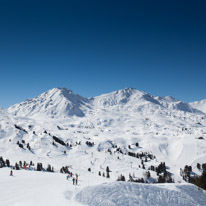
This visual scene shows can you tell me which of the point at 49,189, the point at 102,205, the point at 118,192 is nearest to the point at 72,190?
the point at 49,189

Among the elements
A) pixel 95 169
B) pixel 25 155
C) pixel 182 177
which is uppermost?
pixel 25 155

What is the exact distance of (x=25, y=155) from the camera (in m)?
191

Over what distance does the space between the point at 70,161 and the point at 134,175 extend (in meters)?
67.6

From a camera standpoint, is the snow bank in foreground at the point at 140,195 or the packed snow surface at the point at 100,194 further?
the snow bank in foreground at the point at 140,195

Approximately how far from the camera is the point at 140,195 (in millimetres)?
44344

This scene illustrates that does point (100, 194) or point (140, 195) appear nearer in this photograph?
point (100, 194)

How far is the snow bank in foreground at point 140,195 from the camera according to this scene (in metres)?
38.7

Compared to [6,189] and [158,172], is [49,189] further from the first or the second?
[158,172]

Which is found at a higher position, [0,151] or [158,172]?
[0,151]

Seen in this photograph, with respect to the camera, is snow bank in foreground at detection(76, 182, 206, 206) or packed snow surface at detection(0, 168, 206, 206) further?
snow bank in foreground at detection(76, 182, 206, 206)

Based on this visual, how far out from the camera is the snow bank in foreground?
38.7 meters

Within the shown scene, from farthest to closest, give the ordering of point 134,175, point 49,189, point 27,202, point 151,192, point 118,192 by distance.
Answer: point 134,175
point 151,192
point 118,192
point 49,189
point 27,202

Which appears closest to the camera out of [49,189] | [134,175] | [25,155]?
[49,189]

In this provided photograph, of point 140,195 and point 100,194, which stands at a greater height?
point 100,194
